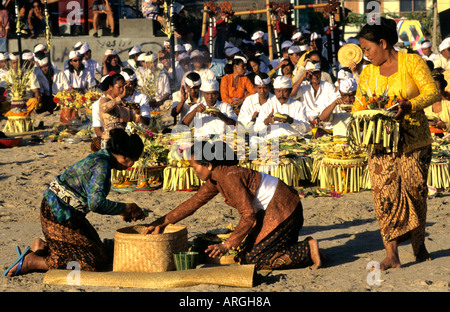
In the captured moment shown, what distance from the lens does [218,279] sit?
15.8 feet

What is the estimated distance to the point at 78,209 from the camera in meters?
5.25

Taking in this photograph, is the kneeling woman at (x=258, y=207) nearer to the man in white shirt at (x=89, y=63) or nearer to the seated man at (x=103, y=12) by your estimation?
the man in white shirt at (x=89, y=63)

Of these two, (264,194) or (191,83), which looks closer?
(264,194)

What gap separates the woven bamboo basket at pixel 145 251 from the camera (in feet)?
16.9

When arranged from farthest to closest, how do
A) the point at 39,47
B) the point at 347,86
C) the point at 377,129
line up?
the point at 39,47 → the point at 347,86 → the point at 377,129

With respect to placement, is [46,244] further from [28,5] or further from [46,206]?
[28,5]

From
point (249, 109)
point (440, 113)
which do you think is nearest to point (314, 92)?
point (249, 109)

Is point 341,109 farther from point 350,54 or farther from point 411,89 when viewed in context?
point 411,89

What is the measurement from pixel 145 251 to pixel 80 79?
37.2 ft

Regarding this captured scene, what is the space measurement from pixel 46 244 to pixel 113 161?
0.89m

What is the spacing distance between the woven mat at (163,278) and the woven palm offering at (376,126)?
1.25m

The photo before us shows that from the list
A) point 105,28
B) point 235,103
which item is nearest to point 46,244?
point 235,103

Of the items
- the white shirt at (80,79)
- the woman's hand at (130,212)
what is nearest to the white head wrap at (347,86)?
the woman's hand at (130,212)

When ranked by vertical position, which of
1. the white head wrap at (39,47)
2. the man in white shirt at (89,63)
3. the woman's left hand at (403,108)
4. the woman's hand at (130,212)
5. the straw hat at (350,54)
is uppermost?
the white head wrap at (39,47)
